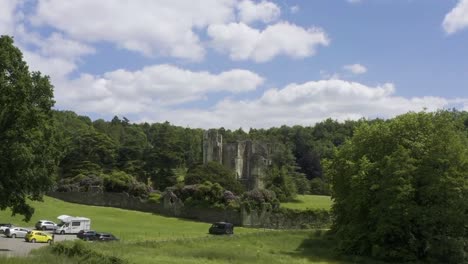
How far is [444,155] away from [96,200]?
51314 millimetres

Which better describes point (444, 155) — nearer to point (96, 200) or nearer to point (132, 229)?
point (132, 229)

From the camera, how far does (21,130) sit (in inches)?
1374

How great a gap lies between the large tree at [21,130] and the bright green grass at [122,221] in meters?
15.0

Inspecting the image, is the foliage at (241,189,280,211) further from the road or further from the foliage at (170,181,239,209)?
the road

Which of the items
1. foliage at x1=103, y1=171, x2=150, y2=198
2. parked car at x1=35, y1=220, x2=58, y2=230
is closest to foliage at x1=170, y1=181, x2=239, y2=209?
foliage at x1=103, y1=171, x2=150, y2=198

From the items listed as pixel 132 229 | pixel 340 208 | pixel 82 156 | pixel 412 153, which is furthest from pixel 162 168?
pixel 412 153

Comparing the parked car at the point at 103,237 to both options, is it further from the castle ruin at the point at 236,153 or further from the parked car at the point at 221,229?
the castle ruin at the point at 236,153

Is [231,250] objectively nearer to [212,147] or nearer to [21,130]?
[21,130]

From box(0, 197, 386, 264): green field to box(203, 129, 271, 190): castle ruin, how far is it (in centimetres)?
3845

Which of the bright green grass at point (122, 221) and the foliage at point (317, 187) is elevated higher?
the foliage at point (317, 187)

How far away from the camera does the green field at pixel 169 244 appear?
100 ft

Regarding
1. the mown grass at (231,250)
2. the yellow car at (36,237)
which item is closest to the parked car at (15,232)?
the yellow car at (36,237)

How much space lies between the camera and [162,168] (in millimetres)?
98375

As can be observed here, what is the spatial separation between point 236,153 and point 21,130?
78.2m
